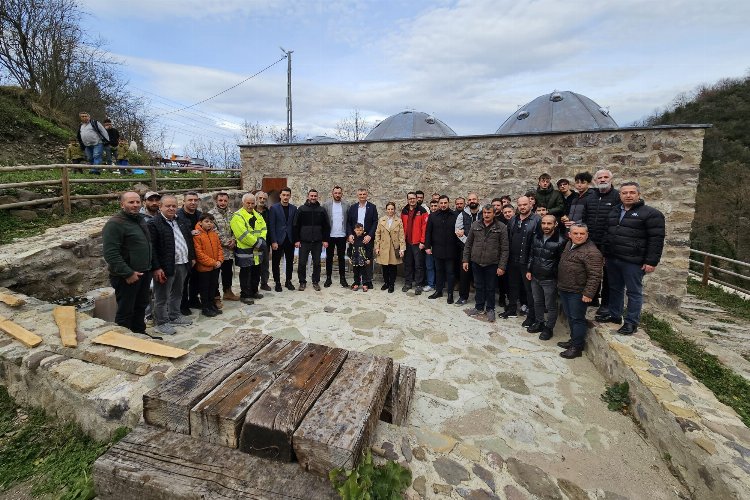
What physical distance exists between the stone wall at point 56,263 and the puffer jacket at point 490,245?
220 inches

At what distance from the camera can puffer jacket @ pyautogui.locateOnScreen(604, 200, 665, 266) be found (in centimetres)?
371

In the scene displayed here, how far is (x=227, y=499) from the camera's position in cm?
Result: 132

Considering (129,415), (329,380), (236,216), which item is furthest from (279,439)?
(236,216)

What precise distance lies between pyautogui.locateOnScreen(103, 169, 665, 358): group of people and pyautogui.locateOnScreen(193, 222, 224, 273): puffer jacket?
0.01m

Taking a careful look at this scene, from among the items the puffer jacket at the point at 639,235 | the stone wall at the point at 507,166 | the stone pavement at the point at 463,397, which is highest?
the stone wall at the point at 507,166

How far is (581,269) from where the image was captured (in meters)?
3.79

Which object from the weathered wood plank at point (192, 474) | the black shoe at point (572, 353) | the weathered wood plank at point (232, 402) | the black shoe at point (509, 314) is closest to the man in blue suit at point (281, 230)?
the black shoe at point (509, 314)

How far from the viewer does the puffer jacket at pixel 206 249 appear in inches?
187

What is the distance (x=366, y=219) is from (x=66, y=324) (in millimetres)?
4239

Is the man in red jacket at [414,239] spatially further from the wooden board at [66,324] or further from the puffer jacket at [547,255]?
the wooden board at [66,324]

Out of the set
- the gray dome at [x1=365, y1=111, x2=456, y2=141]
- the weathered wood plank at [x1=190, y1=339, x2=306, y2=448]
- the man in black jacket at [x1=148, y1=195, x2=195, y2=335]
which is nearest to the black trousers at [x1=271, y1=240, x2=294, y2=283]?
the man in black jacket at [x1=148, y1=195, x2=195, y2=335]

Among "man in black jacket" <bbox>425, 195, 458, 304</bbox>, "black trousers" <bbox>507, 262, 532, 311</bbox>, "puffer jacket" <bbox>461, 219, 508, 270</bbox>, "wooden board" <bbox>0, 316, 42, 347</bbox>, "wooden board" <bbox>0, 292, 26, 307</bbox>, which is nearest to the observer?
"wooden board" <bbox>0, 316, 42, 347</bbox>

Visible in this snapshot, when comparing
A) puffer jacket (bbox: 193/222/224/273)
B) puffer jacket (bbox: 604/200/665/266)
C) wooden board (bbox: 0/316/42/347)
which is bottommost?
wooden board (bbox: 0/316/42/347)

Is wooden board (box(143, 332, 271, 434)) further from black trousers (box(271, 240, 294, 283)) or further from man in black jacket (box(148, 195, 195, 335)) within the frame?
black trousers (box(271, 240, 294, 283))
